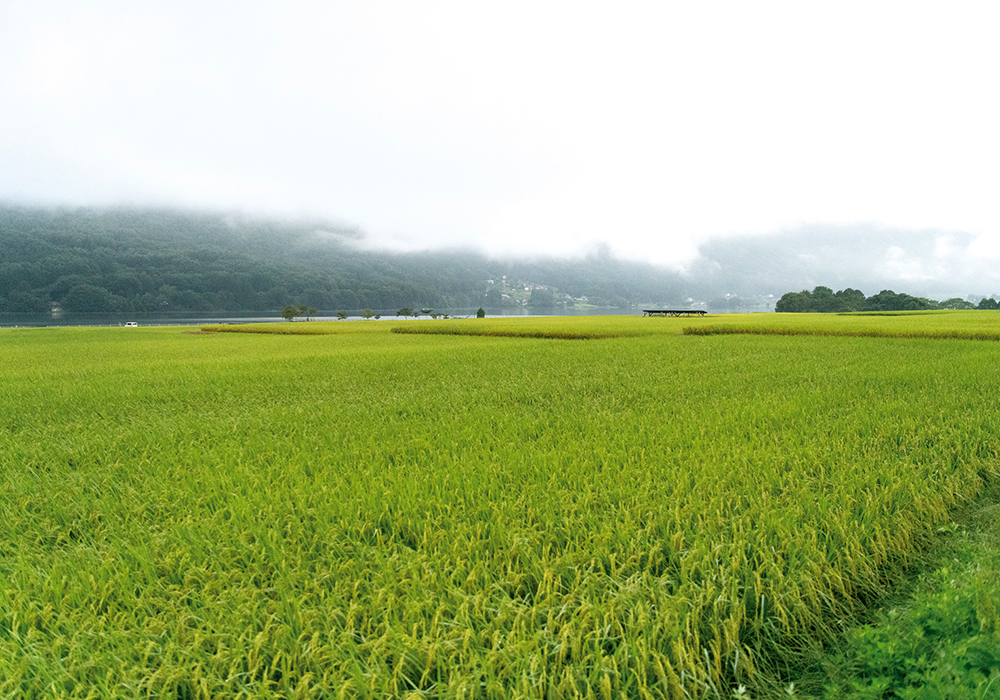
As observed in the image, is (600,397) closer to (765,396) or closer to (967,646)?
(765,396)

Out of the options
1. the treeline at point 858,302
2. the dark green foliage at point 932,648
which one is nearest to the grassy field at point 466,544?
the dark green foliage at point 932,648

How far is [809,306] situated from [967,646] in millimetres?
119249

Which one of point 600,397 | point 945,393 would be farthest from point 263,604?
point 945,393

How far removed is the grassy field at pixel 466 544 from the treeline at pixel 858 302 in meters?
103

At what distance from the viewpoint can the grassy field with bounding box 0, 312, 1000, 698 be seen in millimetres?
2152

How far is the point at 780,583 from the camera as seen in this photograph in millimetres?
2648

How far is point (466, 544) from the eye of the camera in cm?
311

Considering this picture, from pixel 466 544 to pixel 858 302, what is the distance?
12042 centimetres

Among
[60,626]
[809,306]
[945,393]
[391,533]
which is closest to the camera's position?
[60,626]

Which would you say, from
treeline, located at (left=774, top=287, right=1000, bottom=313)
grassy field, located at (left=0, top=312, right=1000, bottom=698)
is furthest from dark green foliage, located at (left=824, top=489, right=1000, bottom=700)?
treeline, located at (left=774, top=287, right=1000, bottom=313)

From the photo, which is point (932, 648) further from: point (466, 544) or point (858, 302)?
point (858, 302)

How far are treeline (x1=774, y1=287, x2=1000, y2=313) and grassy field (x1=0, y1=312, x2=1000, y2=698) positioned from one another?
103350 millimetres

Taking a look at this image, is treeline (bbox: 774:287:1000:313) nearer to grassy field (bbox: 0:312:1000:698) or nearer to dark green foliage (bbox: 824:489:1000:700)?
grassy field (bbox: 0:312:1000:698)

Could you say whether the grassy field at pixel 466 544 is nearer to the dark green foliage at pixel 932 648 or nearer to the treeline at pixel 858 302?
the dark green foliage at pixel 932 648
